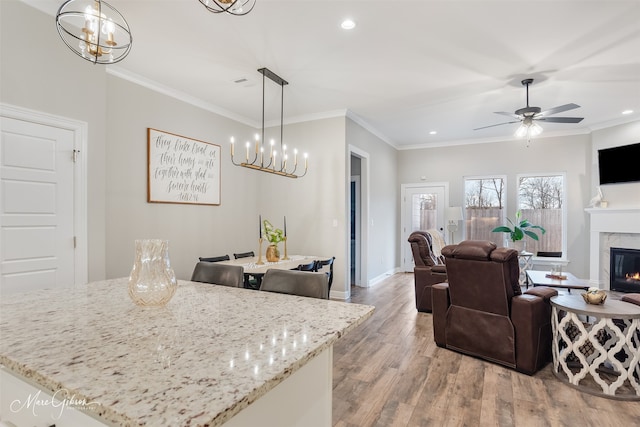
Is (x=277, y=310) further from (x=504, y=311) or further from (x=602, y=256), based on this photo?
(x=602, y=256)

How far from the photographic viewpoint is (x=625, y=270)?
534 centimetres

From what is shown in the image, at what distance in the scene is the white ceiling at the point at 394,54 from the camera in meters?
2.60

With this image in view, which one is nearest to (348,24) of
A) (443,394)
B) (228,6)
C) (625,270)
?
(228,6)

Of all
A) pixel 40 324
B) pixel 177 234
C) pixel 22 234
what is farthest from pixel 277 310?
pixel 177 234

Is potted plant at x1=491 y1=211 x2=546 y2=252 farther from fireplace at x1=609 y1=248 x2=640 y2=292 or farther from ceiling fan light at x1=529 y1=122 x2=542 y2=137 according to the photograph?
ceiling fan light at x1=529 y1=122 x2=542 y2=137

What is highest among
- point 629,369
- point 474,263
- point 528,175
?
point 528,175

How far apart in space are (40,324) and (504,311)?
2893mm

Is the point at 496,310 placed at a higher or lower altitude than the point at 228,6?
lower

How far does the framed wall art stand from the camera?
3.98 metres

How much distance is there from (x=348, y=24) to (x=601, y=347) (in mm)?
3143

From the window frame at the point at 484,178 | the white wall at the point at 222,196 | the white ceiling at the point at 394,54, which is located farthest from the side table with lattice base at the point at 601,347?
the window frame at the point at 484,178

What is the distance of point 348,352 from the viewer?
9.94 feet

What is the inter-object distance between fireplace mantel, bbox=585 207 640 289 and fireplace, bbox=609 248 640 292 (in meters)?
0.15

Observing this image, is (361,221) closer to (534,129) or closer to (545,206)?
(534,129)
